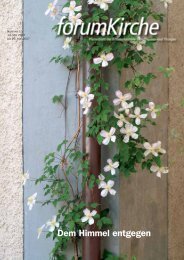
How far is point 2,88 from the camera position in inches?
109

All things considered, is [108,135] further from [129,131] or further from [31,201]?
[31,201]

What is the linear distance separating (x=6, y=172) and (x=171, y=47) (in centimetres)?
178

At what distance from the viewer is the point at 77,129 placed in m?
2.62

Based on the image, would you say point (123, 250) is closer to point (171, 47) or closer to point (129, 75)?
point (129, 75)

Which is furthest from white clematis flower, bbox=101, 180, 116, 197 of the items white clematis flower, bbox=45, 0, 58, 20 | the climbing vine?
white clematis flower, bbox=45, 0, 58, 20

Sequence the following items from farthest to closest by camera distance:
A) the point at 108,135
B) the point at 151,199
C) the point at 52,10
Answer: the point at 151,199, the point at 52,10, the point at 108,135

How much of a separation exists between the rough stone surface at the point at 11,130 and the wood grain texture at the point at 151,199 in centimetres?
76

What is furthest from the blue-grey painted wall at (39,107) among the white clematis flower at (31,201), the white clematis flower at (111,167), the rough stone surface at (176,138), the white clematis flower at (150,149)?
the rough stone surface at (176,138)

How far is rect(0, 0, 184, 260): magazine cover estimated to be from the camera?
2377 millimetres

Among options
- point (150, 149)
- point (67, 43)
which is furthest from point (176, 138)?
point (67, 43)

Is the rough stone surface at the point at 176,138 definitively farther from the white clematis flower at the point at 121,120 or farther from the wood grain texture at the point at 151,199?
the white clematis flower at the point at 121,120

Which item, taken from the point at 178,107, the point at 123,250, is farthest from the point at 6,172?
the point at 178,107

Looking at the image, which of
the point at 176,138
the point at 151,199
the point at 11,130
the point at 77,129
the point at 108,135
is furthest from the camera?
the point at 176,138

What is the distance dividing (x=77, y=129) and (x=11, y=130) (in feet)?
1.65
